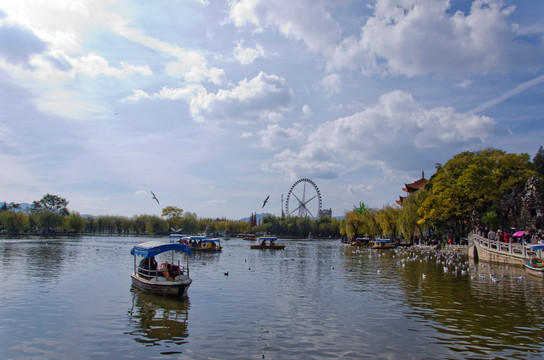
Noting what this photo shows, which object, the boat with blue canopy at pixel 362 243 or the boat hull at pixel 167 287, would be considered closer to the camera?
the boat hull at pixel 167 287

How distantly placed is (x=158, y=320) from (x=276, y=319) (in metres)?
5.12

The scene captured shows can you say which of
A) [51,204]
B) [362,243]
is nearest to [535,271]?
[362,243]

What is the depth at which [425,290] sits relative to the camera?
26109 mm

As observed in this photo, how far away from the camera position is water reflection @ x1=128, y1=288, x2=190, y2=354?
14578 mm

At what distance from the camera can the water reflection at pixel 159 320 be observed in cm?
1458

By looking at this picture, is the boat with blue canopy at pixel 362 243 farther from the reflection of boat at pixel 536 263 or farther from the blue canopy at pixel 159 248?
the blue canopy at pixel 159 248

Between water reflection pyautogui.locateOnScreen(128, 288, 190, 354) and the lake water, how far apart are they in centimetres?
4

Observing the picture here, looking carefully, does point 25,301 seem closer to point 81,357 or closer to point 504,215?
point 81,357

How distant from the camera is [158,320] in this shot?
17.6 metres

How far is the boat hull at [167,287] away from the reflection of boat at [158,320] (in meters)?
0.31

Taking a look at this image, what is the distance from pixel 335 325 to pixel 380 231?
91846 millimetres

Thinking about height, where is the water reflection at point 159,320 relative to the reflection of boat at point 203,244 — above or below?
below

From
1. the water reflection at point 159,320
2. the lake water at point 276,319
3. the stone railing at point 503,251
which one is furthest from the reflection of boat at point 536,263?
the water reflection at point 159,320

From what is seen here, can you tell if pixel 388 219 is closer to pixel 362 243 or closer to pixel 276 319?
pixel 362 243
